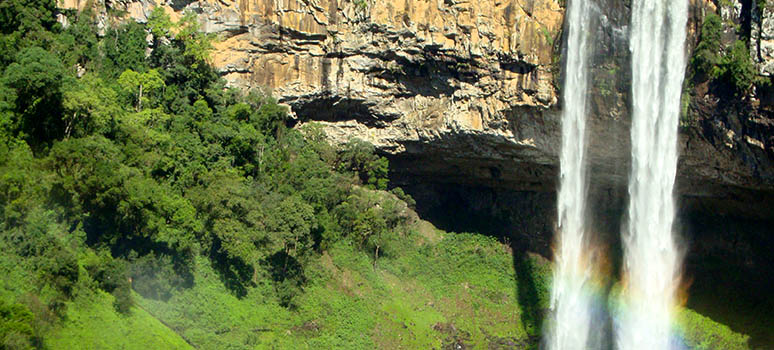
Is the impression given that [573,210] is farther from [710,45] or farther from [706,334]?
[710,45]

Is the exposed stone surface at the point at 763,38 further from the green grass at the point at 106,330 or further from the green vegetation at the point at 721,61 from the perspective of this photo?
the green grass at the point at 106,330

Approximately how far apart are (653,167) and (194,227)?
46.6ft

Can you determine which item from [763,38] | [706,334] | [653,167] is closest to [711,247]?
[706,334]

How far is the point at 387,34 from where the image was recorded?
38.4 m

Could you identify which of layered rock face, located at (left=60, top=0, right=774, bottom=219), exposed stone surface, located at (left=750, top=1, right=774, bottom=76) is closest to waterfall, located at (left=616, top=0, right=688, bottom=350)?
layered rock face, located at (left=60, top=0, right=774, bottom=219)

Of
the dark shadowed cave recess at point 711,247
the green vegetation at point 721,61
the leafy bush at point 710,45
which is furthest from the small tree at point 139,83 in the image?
the leafy bush at point 710,45

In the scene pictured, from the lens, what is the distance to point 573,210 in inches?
1474

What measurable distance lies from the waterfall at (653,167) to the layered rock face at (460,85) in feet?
1.60

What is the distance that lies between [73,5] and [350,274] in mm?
13303

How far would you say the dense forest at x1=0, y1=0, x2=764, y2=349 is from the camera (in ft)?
98.7

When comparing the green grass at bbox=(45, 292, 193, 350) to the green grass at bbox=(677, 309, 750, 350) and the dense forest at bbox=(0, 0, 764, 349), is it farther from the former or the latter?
the green grass at bbox=(677, 309, 750, 350)

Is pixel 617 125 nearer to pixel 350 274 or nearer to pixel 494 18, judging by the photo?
pixel 494 18

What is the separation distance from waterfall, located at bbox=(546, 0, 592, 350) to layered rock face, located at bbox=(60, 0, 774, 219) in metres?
0.47

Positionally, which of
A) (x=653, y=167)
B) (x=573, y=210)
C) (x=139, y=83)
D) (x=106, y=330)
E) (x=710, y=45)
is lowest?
(x=106, y=330)
